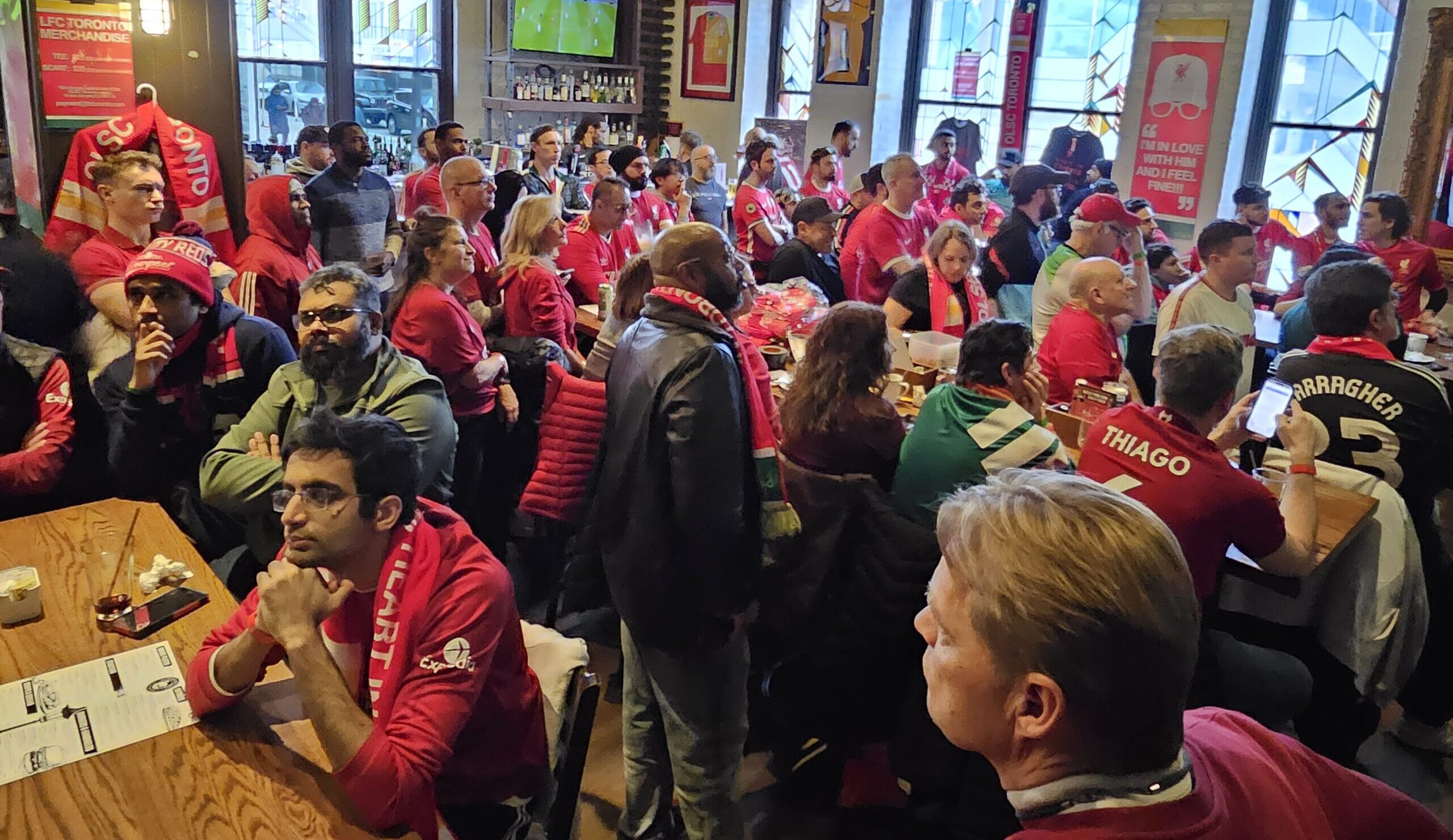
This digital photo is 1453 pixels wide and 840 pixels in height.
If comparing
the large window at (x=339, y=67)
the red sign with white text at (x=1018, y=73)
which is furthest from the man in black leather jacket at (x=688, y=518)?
the large window at (x=339, y=67)

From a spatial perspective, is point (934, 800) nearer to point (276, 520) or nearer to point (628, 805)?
point (628, 805)

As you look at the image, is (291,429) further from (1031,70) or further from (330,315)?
(1031,70)

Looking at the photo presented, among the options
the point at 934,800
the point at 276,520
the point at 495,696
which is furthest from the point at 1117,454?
the point at 276,520

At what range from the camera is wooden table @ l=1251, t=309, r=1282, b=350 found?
5.03 meters

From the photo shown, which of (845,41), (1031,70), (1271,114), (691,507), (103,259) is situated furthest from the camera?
(845,41)

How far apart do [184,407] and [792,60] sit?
29.4 feet

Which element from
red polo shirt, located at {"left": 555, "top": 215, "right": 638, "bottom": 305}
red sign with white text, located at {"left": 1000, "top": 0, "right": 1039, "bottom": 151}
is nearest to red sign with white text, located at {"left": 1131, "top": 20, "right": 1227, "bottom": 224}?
red sign with white text, located at {"left": 1000, "top": 0, "right": 1039, "bottom": 151}

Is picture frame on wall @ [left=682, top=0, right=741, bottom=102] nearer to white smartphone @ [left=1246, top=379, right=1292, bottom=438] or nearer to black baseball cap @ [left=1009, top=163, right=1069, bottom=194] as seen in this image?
black baseball cap @ [left=1009, top=163, right=1069, bottom=194]

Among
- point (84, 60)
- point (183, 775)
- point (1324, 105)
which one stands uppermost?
point (1324, 105)

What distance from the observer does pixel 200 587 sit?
2215mm

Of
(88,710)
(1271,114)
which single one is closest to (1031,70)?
(1271,114)

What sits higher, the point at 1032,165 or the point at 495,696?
the point at 1032,165

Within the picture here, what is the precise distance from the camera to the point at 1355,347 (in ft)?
10.0

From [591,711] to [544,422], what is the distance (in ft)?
2.73
